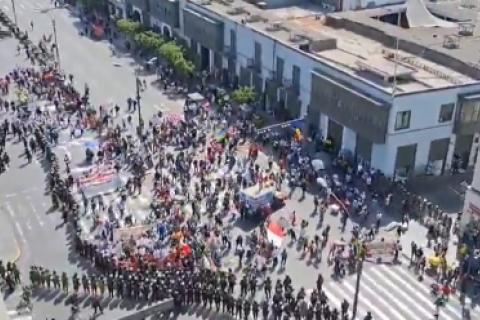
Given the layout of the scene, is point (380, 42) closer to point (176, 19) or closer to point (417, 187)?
point (417, 187)

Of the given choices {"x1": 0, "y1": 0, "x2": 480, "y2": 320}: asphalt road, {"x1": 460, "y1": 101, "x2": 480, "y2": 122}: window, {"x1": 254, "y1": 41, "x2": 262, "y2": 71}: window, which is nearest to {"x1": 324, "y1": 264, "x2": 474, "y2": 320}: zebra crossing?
{"x1": 0, "y1": 0, "x2": 480, "y2": 320}: asphalt road

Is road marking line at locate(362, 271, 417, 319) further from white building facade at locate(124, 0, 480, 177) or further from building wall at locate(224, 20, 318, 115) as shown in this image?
building wall at locate(224, 20, 318, 115)

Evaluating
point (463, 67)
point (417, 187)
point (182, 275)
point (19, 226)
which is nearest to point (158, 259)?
point (182, 275)

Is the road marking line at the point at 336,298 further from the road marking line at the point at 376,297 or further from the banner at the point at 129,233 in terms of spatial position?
the banner at the point at 129,233

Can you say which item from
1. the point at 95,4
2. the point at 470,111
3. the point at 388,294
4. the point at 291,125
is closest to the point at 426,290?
the point at 388,294

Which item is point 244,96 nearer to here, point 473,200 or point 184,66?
point 184,66

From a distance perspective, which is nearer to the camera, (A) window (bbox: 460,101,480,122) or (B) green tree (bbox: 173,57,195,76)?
(A) window (bbox: 460,101,480,122)

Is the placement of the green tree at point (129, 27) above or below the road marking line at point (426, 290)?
above

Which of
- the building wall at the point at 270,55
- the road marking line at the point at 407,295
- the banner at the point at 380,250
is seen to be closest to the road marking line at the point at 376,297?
the road marking line at the point at 407,295
